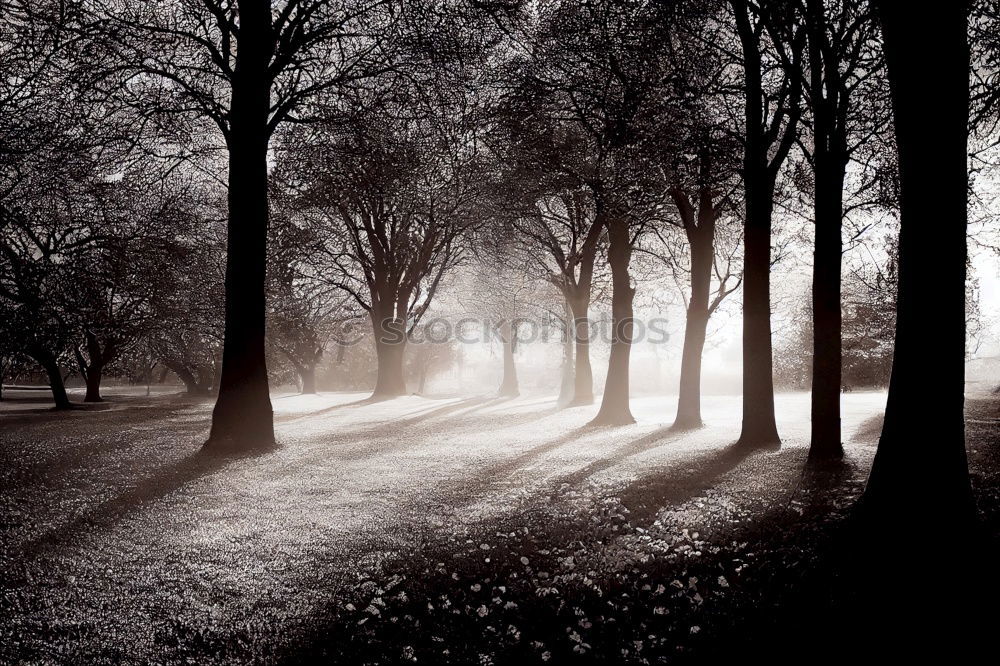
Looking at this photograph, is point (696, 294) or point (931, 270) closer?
point (931, 270)

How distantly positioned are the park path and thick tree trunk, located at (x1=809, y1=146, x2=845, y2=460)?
122cm

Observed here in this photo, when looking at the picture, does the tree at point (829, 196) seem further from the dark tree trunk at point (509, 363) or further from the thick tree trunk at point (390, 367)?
the dark tree trunk at point (509, 363)

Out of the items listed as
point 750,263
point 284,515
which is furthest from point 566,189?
point 284,515

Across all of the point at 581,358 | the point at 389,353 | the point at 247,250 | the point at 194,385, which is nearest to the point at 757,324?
the point at 247,250

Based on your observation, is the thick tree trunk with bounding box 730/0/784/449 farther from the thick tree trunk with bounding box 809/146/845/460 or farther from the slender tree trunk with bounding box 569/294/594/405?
the slender tree trunk with bounding box 569/294/594/405

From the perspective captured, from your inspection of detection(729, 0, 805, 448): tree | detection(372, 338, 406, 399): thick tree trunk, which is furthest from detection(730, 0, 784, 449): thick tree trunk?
detection(372, 338, 406, 399): thick tree trunk

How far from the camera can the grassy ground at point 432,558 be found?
407 centimetres

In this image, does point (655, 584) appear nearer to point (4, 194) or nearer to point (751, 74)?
point (751, 74)

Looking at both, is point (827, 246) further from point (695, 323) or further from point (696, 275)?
point (695, 323)

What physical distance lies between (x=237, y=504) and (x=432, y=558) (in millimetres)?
3036

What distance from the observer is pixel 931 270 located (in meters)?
5.06

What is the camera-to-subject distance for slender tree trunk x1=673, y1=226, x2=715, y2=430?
15.2 meters

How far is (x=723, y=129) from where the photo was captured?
11.8m

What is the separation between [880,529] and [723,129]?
8.80m
